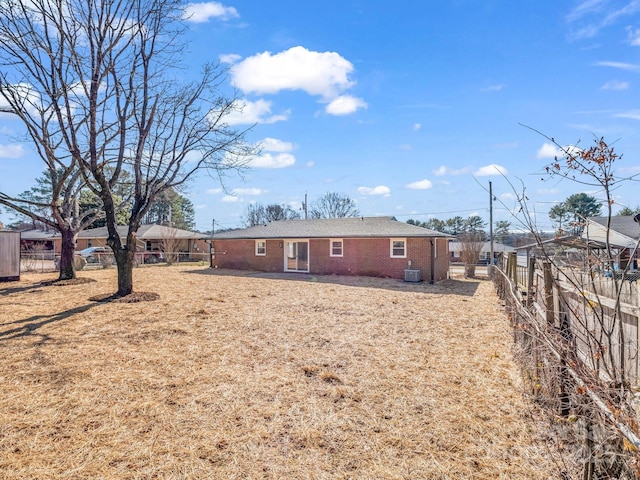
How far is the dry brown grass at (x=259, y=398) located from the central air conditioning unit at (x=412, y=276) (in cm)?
781

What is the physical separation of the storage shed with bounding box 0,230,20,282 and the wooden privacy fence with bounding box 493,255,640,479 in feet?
58.2

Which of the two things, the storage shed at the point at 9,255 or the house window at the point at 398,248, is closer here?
the storage shed at the point at 9,255

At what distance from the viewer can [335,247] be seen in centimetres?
1870

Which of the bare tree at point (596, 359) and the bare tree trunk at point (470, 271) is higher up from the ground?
the bare tree at point (596, 359)

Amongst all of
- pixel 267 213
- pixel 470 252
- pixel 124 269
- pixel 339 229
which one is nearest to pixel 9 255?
pixel 124 269

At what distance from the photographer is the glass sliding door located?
2025 centimetres

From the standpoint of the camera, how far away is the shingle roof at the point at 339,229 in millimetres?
17312

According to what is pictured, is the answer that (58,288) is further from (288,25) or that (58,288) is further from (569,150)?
(569,150)

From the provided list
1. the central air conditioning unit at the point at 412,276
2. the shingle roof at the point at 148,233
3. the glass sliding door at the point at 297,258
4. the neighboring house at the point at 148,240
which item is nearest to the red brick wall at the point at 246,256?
the glass sliding door at the point at 297,258

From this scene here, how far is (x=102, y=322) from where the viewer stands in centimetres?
743

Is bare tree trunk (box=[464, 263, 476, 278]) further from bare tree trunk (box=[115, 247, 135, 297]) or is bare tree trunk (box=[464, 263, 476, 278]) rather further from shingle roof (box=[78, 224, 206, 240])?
shingle roof (box=[78, 224, 206, 240])

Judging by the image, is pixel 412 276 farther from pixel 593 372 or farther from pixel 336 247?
pixel 593 372

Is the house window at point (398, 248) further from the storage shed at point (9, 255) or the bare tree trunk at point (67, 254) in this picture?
the storage shed at point (9, 255)

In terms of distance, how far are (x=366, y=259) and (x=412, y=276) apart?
2.69 m
